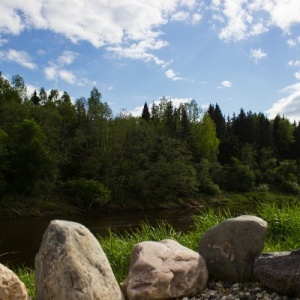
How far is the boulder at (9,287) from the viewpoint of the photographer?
5234 millimetres

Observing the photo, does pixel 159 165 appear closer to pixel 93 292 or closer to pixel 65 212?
pixel 65 212

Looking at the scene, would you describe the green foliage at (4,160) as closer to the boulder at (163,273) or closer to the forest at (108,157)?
the forest at (108,157)

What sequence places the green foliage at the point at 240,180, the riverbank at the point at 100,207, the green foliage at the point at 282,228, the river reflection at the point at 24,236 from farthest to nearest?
the green foliage at the point at 240,180
the riverbank at the point at 100,207
the river reflection at the point at 24,236
the green foliage at the point at 282,228

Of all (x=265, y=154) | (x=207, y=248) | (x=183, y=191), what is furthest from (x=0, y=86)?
(x=207, y=248)

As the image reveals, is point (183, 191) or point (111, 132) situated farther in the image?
point (111, 132)

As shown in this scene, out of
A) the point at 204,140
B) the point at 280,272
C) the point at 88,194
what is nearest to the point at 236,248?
the point at 280,272

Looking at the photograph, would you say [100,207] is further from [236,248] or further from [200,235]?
[236,248]

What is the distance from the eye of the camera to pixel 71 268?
17.4ft

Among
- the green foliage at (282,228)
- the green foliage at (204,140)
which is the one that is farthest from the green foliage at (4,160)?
the green foliage at (204,140)

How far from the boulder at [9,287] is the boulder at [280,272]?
346 cm

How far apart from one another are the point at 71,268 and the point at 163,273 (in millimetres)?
1459

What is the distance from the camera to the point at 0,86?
69.5 m

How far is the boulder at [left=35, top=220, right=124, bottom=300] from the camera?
17.2 feet

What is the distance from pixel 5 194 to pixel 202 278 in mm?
42021
